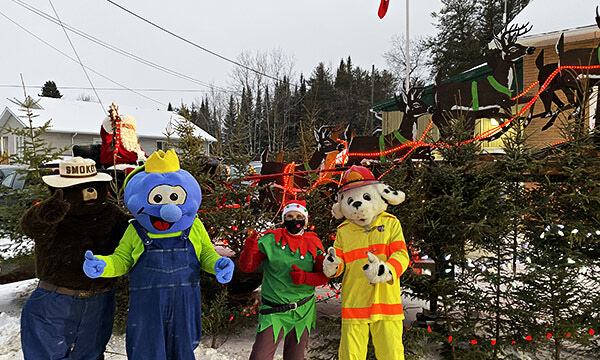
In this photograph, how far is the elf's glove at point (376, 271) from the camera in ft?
8.54

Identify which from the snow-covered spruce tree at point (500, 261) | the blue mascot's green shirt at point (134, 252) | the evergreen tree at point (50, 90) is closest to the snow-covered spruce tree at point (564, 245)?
the snow-covered spruce tree at point (500, 261)

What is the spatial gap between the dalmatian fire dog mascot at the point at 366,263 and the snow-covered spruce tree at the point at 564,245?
1.61 m

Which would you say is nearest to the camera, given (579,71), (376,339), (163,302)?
(163,302)

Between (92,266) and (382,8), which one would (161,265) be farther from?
(382,8)

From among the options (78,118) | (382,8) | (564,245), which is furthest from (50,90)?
(564,245)

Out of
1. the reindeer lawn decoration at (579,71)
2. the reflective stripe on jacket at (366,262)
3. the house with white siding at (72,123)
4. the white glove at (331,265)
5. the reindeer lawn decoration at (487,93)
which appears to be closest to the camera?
the white glove at (331,265)

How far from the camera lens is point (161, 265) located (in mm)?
2768

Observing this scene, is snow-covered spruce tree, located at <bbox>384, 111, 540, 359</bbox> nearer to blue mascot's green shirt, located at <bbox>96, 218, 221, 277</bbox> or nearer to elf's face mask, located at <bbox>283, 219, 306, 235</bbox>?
elf's face mask, located at <bbox>283, 219, 306, 235</bbox>

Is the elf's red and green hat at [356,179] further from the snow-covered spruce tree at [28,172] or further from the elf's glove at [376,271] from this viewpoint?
the snow-covered spruce tree at [28,172]

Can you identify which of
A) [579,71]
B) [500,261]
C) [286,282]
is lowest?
[500,261]

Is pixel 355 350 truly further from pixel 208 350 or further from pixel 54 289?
pixel 54 289

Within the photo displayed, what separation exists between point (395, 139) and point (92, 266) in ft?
10.7

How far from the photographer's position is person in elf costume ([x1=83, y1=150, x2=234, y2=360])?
2.69 metres

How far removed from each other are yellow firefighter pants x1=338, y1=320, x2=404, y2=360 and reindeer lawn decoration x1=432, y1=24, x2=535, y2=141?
94.9 inches
